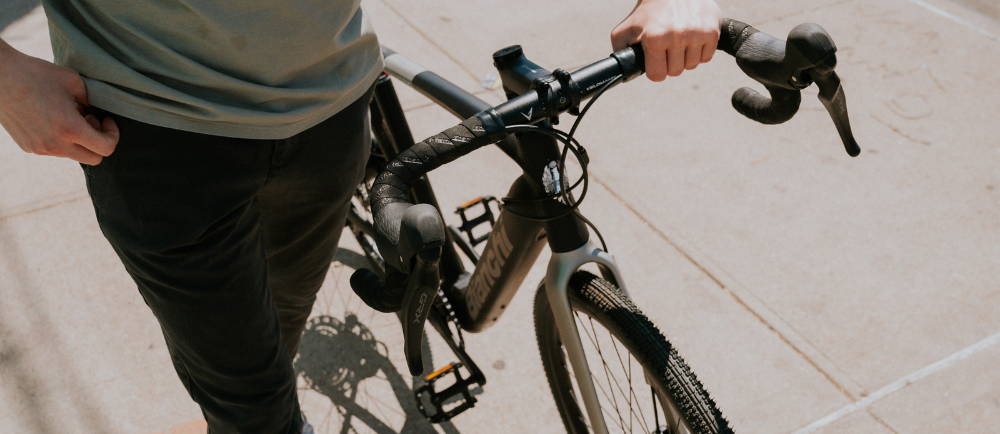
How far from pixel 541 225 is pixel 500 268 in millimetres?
269

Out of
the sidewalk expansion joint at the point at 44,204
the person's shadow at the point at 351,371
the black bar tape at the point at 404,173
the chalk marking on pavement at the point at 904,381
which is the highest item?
the black bar tape at the point at 404,173

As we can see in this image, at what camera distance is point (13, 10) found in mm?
4629

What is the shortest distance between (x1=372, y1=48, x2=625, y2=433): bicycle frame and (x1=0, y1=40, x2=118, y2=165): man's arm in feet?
2.42

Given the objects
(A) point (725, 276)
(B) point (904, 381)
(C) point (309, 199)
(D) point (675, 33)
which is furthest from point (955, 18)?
(C) point (309, 199)

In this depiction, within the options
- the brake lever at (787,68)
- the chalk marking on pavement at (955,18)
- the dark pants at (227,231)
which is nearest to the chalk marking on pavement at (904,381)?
the brake lever at (787,68)

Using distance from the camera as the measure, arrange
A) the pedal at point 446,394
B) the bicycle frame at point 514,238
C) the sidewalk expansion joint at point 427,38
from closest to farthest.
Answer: the bicycle frame at point 514,238
the pedal at point 446,394
the sidewalk expansion joint at point 427,38

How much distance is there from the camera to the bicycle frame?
1603mm

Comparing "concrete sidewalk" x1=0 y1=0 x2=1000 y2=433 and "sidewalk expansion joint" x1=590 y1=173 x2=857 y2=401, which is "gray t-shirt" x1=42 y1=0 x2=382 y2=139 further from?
"sidewalk expansion joint" x1=590 y1=173 x2=857 y2=401

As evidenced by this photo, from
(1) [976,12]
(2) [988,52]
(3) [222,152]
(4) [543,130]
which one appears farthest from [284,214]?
(1) [976,12]

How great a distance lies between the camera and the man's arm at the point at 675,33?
53.6 inches

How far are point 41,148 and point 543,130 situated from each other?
0.82 metres

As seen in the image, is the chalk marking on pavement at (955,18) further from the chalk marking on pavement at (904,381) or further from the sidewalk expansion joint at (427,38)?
the sidewalk expansion joint at (427,38)

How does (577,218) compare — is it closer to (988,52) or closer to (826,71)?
(826,71)

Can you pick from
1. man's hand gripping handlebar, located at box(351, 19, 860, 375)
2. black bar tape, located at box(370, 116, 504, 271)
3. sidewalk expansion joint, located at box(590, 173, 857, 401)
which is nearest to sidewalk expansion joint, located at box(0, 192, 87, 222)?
sidewalk expansion joint, located at box(590, 173, 857, 401)
